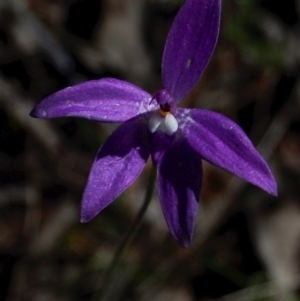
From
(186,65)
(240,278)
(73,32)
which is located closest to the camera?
(186,65)

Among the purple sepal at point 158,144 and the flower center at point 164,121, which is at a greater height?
the flower center at point 164,121

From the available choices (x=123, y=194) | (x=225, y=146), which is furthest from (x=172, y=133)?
(x=123, y=194)

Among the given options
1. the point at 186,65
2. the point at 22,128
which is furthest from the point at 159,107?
the point at 22,128

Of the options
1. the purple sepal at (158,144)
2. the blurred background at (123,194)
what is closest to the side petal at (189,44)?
the purple sepal at (158,144)

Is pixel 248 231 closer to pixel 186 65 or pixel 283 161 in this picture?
pixel 283 161

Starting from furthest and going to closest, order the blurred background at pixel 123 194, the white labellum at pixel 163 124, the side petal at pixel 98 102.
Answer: the blurred background at pixel 123 194 → the white labellum at pixel 163 124 → the side petal at pixel 98 102

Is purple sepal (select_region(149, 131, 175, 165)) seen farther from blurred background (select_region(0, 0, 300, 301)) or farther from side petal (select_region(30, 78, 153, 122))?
blurred background (select_region(0, 0, 300, 301))

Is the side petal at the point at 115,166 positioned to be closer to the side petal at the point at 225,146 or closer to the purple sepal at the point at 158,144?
the purple sepal at the point at 158,144
